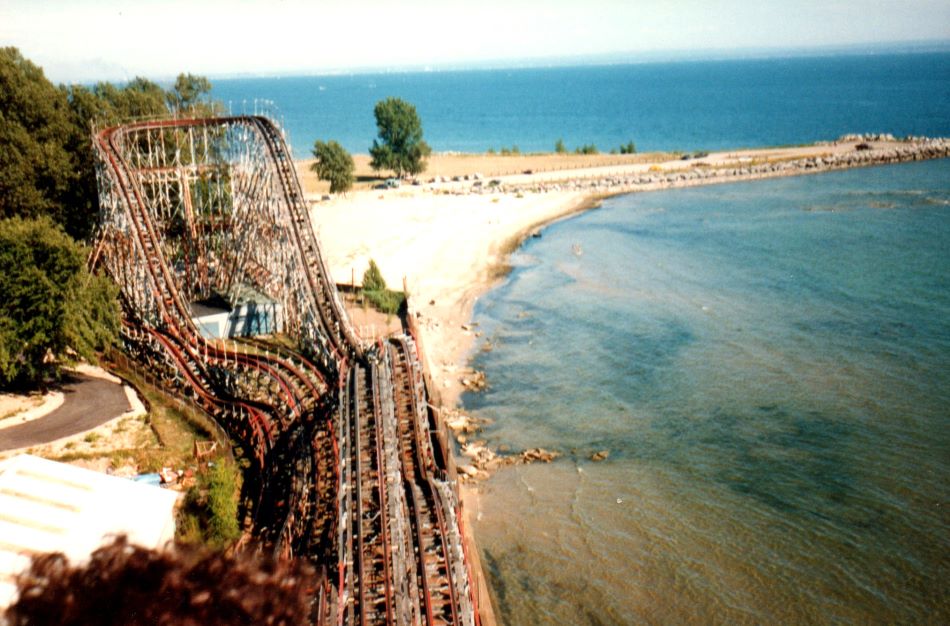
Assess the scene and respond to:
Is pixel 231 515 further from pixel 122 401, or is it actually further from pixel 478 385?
pixel 478 385

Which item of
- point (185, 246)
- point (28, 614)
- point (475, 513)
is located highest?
point (28, 614)

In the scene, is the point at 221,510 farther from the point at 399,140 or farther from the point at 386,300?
the point at 399,140

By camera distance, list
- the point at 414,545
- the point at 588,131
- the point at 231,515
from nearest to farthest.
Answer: the point at 414,545 < the point at 231,515 < the point at 588,131

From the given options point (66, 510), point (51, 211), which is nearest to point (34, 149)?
point (51, 211)

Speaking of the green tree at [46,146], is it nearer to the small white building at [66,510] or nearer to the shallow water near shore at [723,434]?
the shallow water near shore at [723,434]

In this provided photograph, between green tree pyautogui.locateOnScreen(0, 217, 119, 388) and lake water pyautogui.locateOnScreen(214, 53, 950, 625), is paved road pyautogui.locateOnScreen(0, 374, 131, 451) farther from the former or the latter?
lake water pyautogui.locateOnScreen(214, 53, 950, 625)

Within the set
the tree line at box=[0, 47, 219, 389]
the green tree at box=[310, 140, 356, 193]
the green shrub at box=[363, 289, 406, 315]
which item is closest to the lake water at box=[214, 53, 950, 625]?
the green shrub at box=[363, 289, 406, 315]

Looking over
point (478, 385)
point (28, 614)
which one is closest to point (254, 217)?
point (478, 385)
